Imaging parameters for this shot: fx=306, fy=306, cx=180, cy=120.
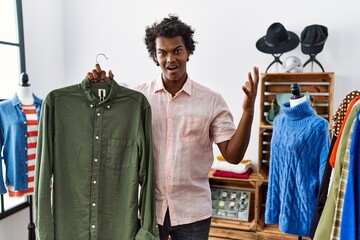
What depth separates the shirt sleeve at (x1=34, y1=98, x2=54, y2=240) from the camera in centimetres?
126

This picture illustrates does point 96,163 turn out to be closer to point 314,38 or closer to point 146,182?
point 146,182

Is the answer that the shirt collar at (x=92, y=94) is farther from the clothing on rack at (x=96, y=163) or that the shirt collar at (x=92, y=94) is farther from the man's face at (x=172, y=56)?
the man's face at (x=172, y=56)

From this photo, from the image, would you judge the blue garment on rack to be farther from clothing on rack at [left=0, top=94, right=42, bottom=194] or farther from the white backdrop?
clothing on rack at [left=0, top=94, right=42, bottom=194]

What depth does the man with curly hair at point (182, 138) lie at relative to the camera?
4.38 feet

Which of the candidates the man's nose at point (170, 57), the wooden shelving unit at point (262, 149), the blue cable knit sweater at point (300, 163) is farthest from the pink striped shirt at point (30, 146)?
the blue cable knit sweater at point (300, 163)

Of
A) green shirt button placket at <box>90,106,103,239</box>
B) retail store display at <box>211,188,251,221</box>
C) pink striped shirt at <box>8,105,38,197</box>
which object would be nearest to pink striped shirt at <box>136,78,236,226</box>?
green shirt button placket at <box>90,106,103,239</box>

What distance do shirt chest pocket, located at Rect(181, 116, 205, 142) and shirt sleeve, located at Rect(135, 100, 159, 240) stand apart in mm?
148

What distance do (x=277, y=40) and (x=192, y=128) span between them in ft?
5.28

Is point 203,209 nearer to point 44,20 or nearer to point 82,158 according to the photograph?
point 82,158

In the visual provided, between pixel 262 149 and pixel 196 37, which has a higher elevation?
pixel 196 37

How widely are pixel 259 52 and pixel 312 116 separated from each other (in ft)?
4.08

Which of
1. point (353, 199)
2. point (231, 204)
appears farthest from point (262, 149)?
point (353, 199)

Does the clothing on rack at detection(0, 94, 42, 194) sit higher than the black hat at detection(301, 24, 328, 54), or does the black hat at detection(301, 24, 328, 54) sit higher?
the black hat at detection(301, 24, 328, 54)

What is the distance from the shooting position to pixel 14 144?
2.02 metres
